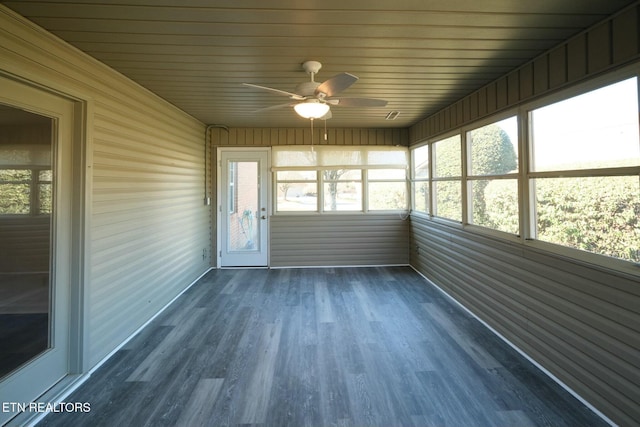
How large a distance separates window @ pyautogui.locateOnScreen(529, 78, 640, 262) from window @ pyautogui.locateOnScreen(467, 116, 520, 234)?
0.84 feet

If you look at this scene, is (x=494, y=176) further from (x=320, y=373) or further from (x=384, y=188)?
(x=320, y=373)

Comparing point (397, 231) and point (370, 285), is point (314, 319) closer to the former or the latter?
point (370, 285)

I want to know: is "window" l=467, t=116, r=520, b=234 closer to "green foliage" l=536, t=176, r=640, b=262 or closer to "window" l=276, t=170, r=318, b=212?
"green foliage" l=536, t=176, r=640, b=262

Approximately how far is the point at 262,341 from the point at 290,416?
101 centimetres

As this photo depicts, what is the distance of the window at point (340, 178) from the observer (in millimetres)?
5340

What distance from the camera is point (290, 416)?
6.08 ft

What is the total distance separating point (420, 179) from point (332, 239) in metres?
1.91

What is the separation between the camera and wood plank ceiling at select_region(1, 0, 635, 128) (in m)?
1.80

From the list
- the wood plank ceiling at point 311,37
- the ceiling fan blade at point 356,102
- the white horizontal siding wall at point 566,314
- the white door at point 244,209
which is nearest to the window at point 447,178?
the white horizontal siding wall at point 566,314

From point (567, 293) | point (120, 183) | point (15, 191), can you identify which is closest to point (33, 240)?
point (15, 191)

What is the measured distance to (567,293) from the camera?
2.16m

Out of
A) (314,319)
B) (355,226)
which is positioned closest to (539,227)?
(314,319)

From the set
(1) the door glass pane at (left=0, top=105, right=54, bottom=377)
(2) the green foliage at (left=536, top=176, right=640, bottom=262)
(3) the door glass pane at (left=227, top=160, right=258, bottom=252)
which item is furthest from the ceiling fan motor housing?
(3) the door glass pane at (left=227, top=160, right=258, bottom=252)

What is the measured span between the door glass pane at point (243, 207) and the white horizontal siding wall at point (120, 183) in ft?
3.81
